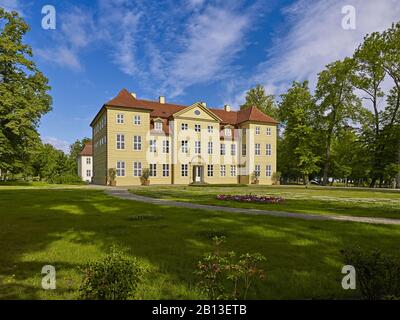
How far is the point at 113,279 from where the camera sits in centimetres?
364

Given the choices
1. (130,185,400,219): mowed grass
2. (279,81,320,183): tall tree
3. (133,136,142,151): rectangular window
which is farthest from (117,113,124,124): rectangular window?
(279,81,320,183): tall tree

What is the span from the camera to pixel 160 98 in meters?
50.0

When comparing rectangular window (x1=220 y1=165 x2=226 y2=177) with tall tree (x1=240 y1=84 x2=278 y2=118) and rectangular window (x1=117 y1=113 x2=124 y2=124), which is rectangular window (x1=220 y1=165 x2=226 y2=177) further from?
tall tree (x1=240 y1=84 x2=278 y2=118)

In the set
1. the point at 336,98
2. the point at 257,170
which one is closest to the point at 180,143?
the point at 257,170

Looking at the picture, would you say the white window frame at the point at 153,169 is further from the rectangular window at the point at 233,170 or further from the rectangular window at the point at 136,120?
the rectangular window at the point at 233,170

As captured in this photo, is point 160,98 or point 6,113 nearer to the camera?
point 6,113

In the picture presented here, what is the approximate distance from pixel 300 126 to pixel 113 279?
4712cm

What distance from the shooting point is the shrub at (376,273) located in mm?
3564

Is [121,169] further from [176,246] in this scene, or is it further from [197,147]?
[176,246]

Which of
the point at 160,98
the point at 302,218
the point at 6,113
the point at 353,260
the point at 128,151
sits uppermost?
the point at 160,98
